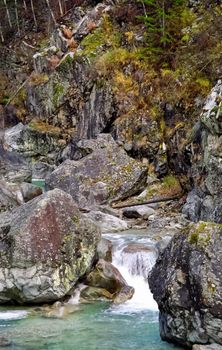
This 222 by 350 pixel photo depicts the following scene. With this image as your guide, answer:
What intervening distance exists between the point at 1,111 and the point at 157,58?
1377 cm

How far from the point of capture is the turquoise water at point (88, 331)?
8359mm

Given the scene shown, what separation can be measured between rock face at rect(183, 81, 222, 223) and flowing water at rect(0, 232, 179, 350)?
15.2 feet

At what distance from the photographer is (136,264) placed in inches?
500

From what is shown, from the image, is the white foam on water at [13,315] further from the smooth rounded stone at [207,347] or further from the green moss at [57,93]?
the green moss at [57,93]

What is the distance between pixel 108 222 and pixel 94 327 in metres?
7.30

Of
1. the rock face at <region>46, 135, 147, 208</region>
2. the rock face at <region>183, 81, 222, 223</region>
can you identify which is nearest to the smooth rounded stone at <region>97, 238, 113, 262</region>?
the rock face at <region>183, 81, 222, 223</region>

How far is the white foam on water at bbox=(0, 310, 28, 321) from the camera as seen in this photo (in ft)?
33.2

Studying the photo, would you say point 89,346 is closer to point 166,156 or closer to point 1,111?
point 166,156

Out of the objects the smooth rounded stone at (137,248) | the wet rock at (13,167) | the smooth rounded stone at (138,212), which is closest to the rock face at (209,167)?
the smooth rounded stone at (138,212)

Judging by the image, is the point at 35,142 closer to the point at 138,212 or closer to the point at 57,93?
the point at 57,93

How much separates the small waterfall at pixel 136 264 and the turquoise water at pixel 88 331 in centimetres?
85

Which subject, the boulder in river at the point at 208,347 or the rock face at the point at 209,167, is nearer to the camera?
the boulder in river at the point at 208,347

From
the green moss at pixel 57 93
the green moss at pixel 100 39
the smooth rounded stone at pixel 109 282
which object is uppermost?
the green moss at pixel 100 39

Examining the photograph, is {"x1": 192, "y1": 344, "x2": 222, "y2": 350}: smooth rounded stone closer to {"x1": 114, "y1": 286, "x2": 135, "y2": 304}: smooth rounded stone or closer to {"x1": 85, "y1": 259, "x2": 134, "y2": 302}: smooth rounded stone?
{"x1": 114, "y1": 286, "x2": 135, "y2": 304}: smooth rounded stone
